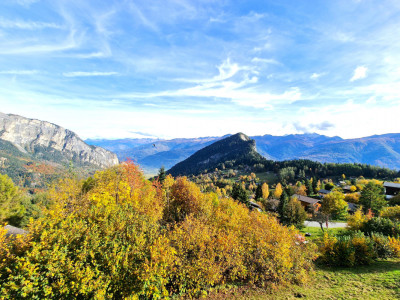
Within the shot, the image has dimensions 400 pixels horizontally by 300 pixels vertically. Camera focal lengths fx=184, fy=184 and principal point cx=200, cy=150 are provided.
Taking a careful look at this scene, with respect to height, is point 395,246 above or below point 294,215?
above

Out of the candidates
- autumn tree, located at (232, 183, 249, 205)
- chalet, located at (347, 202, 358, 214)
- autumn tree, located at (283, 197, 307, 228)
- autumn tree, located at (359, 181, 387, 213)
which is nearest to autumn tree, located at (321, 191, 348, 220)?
autumn tree, located at (359, 181, 387, 213)

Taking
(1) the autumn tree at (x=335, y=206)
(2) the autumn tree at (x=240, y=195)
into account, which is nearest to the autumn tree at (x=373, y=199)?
(1) the autumn tree at (x=335, y=206)

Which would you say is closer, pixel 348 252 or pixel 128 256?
pixel 128 256

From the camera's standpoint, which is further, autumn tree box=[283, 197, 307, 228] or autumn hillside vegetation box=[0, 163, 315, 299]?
autumn tree box=[283, 197, 307, 228]

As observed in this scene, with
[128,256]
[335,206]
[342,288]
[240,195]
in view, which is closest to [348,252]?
[342,288]

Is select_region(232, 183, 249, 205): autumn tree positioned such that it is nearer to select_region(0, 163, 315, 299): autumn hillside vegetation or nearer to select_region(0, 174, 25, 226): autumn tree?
select_region(0, 163, 315, 299): autumn hillside vegetation

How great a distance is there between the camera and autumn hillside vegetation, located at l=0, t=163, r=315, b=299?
1371 centimetres

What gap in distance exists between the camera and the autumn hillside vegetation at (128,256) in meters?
13.7

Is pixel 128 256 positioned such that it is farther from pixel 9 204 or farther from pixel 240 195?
pixel 240 195

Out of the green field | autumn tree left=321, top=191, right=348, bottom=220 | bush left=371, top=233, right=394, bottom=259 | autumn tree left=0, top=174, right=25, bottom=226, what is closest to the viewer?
the green field

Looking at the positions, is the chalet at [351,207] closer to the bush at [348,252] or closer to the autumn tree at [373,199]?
the autumn tree at [373,199]

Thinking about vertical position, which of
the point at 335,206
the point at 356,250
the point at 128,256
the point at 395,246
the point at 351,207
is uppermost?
the point at 128,256

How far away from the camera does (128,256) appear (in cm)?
1748

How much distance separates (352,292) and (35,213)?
67.0 m
